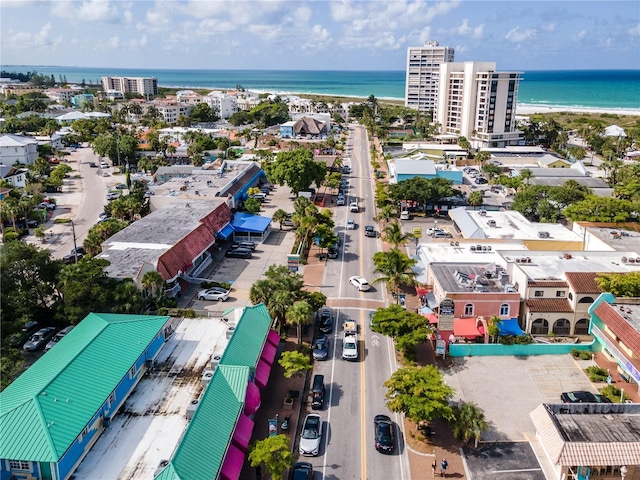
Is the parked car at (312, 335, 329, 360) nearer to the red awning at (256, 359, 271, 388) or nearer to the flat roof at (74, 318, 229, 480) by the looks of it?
the red awning at (256, 359, 271, 388)

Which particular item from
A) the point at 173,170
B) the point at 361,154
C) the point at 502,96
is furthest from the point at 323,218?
the point at 502,96

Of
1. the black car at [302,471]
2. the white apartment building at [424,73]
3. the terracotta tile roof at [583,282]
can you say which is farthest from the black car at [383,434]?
the white apartment building at [424,73]

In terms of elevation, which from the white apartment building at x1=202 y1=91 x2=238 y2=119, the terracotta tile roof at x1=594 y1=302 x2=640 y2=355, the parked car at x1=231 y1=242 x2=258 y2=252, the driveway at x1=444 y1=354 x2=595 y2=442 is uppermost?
the white apartment building at x1=202 y1=91 x2=238 y2=119

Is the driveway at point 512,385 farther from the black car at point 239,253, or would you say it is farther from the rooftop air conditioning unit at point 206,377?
the black car at point 239,253

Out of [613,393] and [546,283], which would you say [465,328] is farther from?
[613,393]

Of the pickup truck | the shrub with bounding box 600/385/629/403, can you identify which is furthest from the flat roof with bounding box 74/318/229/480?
the shrub with bounding box 600/385/629/403

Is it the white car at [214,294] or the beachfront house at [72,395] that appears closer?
the beachfront house at [72,395]

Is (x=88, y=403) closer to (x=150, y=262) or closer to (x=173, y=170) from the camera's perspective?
(x=150, y=262)
